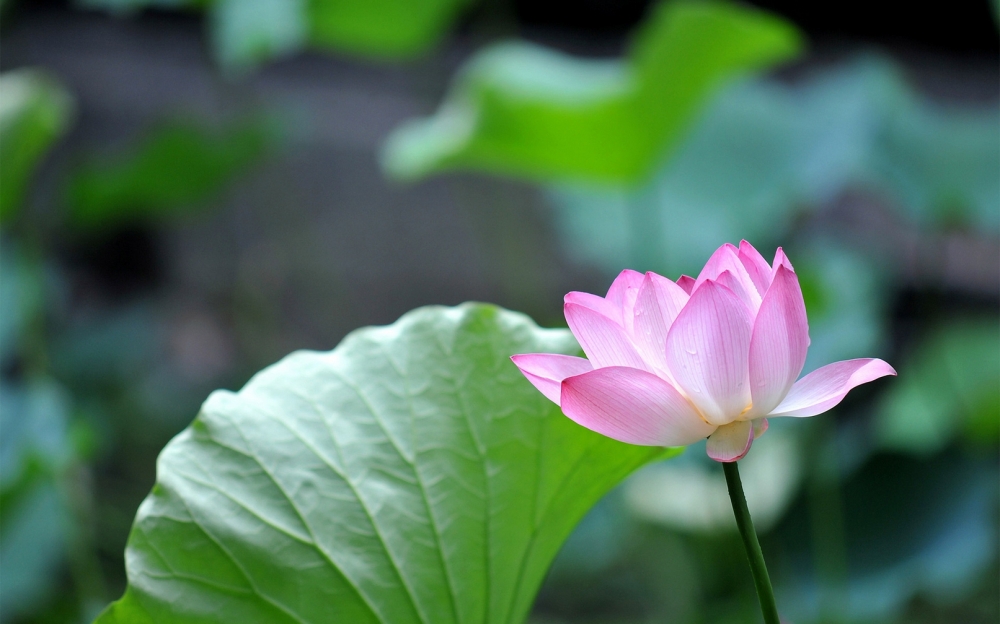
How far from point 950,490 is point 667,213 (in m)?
0.66

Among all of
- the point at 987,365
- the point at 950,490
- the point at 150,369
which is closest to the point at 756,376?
the point at 950,490

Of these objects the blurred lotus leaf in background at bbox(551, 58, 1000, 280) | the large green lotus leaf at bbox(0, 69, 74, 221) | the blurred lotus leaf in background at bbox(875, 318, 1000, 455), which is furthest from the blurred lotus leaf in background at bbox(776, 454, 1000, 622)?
the large green lotus leaf at bbox(0, 69, 74, 221)

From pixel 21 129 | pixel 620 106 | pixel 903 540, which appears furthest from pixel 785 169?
pixel 21 129

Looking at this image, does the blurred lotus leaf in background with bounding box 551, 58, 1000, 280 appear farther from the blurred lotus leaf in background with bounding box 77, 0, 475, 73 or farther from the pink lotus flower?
the pink lotus flower

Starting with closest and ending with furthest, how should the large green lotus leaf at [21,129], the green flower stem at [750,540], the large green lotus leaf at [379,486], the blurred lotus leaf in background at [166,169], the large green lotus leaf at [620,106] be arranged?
the green flower stem at [750,540]
the large green lotus leaf at [379,486]
the large green lotus leaf at [21,129]
the large green lotus leaf at [620,106]
the blurred lotus leaf in background at [166,169]

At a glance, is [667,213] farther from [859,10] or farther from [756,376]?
[756,376]

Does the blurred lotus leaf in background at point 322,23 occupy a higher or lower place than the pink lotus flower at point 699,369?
higher

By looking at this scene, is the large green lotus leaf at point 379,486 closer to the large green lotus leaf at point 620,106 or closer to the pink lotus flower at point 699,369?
the pink lotus flower at point 699,369

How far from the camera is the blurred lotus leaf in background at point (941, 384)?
140 centimetres

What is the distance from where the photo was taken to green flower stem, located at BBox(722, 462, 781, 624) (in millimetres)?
247

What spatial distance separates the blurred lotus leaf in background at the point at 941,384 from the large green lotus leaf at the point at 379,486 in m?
1.09

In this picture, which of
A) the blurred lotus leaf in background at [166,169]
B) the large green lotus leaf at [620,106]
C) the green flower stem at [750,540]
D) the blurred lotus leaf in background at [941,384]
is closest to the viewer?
the green flower stem at [750,540]

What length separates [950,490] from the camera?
1091mm

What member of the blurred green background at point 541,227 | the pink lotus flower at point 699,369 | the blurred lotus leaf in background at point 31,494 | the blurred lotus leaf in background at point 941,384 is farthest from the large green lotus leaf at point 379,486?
the blurred lotus leaf in background at point 941,384
